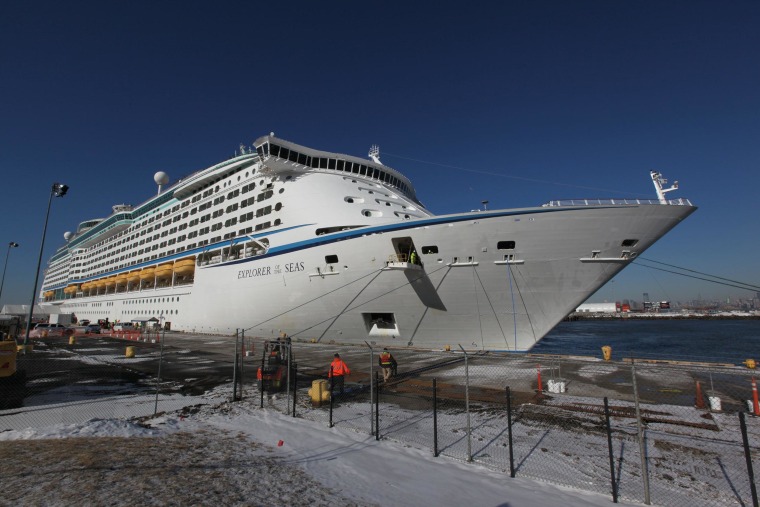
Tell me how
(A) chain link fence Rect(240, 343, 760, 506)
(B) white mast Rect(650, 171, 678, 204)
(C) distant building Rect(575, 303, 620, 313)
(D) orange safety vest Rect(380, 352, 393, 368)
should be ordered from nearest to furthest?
(A) chain link fence Rect(240, 343, 760, 506) < (D) orange safety vest Rect(380, 352, 393, 368) < (B) white mast Rect(650, 171, 678, 204) < (C) distant building Rect(575, 303, 620, 313)

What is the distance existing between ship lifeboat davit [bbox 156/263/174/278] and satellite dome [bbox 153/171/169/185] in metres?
22.4

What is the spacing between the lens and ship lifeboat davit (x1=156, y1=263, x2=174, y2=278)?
35.7 m

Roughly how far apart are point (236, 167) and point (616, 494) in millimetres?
31987

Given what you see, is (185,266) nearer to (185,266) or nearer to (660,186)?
(185,266)

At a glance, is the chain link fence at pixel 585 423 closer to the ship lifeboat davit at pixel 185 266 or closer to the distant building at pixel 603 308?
A: the ship lifeboat davit at pixel 185 266

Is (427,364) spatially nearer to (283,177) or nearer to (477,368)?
(477,368)

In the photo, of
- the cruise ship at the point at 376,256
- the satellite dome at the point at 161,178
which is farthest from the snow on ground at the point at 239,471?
the satellite dome at the point at 161,178

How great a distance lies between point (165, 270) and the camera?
36.1 metres

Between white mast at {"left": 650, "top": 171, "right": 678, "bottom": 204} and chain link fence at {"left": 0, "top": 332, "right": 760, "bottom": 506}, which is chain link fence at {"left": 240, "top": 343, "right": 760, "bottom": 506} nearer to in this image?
chain link fence at {"left": 0, "top": 332, "right": 760, "bottom": 506}

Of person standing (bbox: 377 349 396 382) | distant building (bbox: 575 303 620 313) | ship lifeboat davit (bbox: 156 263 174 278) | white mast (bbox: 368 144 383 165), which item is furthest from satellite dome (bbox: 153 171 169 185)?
distant building (bbox: 575 303 620 313)

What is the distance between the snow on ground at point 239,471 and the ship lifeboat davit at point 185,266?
27.8m

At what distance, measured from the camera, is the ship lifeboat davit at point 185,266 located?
107ft

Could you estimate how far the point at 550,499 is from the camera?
4664mm

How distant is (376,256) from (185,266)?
2267 cm
